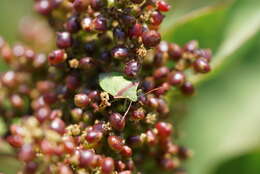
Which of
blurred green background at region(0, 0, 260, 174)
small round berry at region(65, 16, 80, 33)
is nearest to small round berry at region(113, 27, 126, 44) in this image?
small round berry at region(65, 16, 80, 33)

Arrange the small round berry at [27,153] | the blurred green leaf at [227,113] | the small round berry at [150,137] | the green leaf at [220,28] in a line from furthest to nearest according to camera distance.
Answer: the blurred green leaf at [227,113]
the green leaf at [220,28]
the small round berry at [150,137]
the small round berry at [27,153]

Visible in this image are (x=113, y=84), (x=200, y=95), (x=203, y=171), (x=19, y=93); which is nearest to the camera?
(x=113, y=84)

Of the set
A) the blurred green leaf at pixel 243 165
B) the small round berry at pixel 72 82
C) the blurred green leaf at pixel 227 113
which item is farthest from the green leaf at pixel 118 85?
the blurred green leaf at pixel 227 113

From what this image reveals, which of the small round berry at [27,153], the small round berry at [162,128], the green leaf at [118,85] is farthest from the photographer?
the small round berry at [162,128]

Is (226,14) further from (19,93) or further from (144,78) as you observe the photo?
(19,93)

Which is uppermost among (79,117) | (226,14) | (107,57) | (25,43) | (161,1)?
(25,43)

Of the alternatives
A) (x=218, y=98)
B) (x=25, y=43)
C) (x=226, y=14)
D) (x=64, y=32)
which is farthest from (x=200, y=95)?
(x=64, y=32)

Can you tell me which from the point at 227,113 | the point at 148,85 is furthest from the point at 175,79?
the point at 227,113

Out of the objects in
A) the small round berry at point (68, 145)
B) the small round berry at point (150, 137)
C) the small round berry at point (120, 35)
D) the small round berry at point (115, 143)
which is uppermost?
the small round berry at point (120, 35)

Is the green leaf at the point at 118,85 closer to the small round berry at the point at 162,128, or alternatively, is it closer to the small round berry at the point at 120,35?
the small round berry at the point at 120,35
